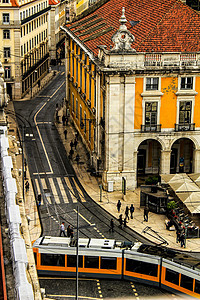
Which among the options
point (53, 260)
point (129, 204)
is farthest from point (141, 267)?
point (129, 204)

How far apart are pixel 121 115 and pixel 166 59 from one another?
28.7 feet

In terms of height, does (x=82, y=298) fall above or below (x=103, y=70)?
below

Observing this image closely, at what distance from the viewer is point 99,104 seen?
82.1m

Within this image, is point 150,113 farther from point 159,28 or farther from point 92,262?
point 92,262

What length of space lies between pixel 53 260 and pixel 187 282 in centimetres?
1227

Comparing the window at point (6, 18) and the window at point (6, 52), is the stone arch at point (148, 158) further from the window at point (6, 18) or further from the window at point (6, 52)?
the window at point (6, 18)

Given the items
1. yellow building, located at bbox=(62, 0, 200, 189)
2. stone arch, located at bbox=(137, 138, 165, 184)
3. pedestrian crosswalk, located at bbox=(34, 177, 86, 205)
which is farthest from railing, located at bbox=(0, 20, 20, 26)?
stone arch, located at bbox=(137, 138, 165, 184)

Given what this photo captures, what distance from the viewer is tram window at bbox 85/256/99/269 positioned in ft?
187

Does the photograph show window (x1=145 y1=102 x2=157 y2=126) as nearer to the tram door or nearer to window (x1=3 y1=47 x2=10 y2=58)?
the tram door

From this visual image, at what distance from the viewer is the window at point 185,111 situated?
7931 cm

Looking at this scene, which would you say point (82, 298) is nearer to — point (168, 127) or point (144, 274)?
point (144, 274)

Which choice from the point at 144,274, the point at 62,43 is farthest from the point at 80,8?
the point at 144,274

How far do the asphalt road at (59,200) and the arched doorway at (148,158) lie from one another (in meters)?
9.09

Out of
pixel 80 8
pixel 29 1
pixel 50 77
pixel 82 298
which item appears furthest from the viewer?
pixel 80 8
